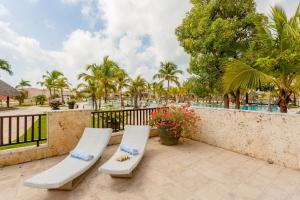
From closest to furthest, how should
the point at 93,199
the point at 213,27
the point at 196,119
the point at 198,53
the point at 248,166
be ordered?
the point at 93,199, the point at 248,166, the point at 196,119, the point at 213,27, the point at 198,53

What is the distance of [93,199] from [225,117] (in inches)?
158

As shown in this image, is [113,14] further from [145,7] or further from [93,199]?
[93,199]

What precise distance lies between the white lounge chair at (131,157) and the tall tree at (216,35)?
20.1 feet

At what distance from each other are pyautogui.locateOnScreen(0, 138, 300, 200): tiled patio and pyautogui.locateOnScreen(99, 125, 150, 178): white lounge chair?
28 cm

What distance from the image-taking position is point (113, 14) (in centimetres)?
814

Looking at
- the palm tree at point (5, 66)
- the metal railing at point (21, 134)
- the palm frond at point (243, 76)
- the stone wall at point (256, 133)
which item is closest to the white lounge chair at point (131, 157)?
the metal railing at point (21, 134)

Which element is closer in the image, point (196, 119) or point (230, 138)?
point (230, 138)

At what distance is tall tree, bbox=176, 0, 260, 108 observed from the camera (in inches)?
307

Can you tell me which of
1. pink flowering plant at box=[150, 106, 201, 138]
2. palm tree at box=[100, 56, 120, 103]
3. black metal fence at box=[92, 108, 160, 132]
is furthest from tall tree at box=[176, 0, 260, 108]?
palm tree at box=[100, 56, 120, 103]

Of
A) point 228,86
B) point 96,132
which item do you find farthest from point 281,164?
point 96,132

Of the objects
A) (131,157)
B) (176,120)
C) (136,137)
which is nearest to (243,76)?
(176,120)

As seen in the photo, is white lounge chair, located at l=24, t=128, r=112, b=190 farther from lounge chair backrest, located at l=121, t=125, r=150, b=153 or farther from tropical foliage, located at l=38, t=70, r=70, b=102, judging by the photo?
tropical foliage, located at l=38, t=70, r=70, b=102

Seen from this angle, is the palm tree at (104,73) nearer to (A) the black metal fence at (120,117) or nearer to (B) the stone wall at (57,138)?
(A) the black metal fence at (120,117)

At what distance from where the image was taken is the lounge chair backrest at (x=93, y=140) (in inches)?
A: 148
